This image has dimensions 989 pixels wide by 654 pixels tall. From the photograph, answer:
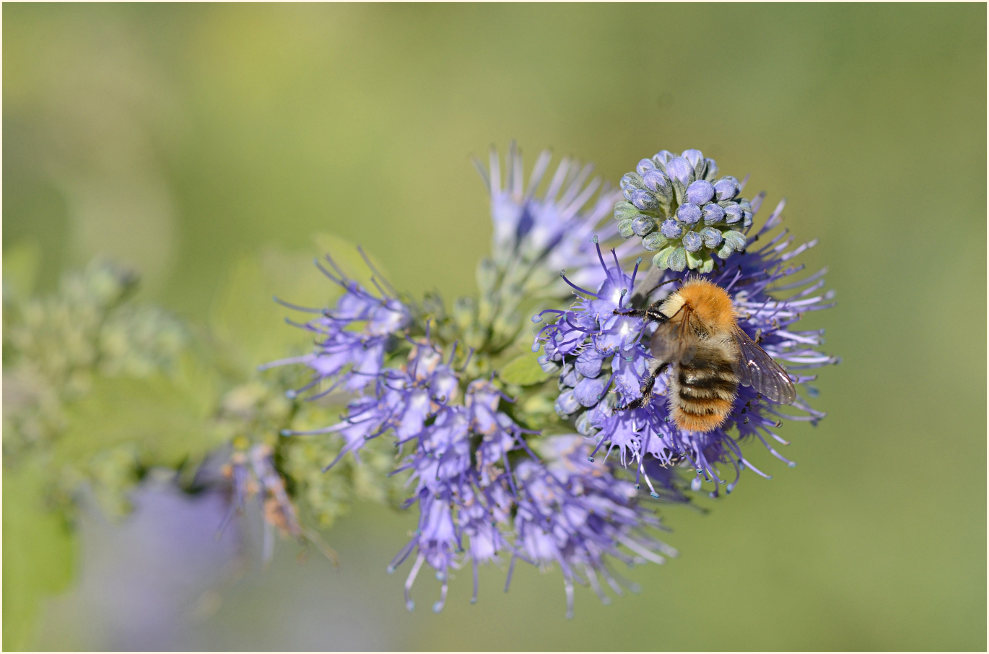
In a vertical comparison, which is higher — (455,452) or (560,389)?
(560,389)

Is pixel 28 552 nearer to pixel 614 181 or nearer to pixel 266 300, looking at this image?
pixel 266 300

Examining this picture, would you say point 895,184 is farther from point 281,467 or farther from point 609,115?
point 281,467

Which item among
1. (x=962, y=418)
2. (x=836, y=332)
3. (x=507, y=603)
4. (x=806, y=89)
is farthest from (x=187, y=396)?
(x=962, y=418)

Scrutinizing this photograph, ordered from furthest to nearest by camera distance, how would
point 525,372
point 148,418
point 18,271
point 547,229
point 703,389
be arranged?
1. point 18,271
2. point 547,229
3. point 148,418
4. point 525,372
5. point 703,389

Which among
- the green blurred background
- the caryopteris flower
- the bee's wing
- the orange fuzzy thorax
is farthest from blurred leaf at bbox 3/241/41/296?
the bee's wing

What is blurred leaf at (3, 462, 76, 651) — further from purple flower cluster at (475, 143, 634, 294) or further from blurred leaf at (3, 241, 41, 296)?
purple flower cluster at (475, 143, 634, 294)

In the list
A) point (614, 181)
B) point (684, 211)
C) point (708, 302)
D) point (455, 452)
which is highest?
point (614, 181)

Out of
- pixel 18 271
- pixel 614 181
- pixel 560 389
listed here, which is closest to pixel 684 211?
pixel 560 389
